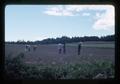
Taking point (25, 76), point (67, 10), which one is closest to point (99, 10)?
point (67, 10)

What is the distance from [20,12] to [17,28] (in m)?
0.15

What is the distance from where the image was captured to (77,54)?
251 cm

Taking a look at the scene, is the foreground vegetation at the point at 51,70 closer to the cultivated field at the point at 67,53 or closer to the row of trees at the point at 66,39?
the cultivated field at the point at 67,53

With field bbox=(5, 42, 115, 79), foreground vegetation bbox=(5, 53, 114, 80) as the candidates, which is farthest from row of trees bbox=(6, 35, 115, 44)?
foreground vegetation bbox=(5, 53, 114, 80)

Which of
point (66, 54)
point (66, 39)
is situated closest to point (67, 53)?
point (66, 54)

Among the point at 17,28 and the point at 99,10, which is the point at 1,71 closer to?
the point at 17,28

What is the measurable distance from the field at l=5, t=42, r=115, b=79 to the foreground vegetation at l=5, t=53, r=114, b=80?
3cm

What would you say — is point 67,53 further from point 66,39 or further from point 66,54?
point 66,39

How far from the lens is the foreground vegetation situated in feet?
8.18

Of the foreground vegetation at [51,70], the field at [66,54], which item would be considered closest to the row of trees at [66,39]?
the field at [66,54]

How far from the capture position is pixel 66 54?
2.53 metres

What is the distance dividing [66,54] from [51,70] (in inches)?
7.8

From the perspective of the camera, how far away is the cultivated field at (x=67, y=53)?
250 centimetres

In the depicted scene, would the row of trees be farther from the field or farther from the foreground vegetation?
the foreground vegetation
